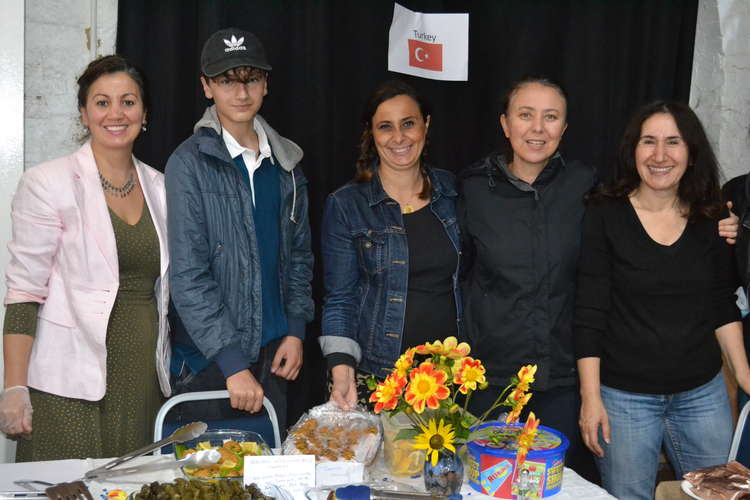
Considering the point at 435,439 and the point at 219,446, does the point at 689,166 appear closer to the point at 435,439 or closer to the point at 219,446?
the point at 435,439

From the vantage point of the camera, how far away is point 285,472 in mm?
1511

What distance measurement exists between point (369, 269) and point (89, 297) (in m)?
0.80

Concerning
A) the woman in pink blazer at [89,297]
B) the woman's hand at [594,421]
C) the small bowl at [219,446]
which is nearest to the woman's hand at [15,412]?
the woman in pink blazer at [89,297]

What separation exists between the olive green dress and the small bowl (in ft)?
1.78

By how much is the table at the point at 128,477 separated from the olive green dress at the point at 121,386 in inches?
13.4

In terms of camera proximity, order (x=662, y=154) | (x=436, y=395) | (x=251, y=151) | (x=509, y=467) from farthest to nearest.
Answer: (x=251, y=151) → (x=662, y=154) → (x=509, y=467) → (x=436, y=395)

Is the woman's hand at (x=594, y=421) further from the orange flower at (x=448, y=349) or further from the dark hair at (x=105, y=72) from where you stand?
the dark hair at (x=105, y=72)

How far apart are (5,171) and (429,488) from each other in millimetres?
1836

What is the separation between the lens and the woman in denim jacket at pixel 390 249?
225 centimetres

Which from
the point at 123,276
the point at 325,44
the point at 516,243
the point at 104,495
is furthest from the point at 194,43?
the point at 104,495

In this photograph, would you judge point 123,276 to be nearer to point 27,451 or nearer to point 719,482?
point 27,451

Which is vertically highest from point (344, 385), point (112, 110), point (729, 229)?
point (112, 110)

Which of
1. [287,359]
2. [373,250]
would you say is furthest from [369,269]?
[287,359]

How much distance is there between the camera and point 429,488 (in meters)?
1.56
